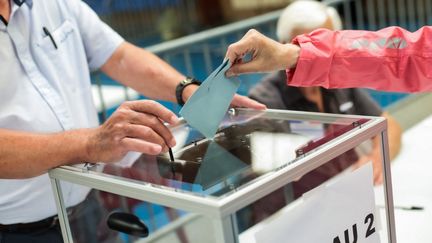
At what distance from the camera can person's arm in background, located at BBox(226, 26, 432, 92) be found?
1113 mm

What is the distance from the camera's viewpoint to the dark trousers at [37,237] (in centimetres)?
132

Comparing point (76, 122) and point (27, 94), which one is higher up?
point (27, 94)

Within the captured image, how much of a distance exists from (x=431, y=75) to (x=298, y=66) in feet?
0.86

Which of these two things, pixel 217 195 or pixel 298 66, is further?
pixel 298 66

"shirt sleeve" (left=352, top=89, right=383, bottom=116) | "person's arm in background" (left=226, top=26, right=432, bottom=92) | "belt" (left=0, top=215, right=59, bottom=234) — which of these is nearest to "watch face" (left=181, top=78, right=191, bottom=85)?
"person's arm in background" (left=226, top=26, right=432, bottom=92)

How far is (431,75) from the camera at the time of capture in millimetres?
1123

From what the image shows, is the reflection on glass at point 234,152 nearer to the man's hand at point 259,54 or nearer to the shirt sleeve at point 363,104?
the man's hand at point 259,54

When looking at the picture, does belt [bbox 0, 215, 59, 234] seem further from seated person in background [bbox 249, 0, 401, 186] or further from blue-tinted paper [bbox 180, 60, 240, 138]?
seated person in background [bbox 249, 0, 401, 186]

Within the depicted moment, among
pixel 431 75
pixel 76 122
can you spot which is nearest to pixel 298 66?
pixel 431 75

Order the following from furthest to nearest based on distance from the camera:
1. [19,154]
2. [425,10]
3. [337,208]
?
1. [425,10]
2. [19,154]
3. [337,208]

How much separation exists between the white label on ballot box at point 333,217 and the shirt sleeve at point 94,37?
2.85 feet

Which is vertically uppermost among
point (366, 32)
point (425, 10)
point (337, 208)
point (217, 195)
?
point (366, 32)

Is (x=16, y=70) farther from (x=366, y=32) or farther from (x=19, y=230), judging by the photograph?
(x=366, y=32)

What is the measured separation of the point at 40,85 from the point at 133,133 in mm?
463
